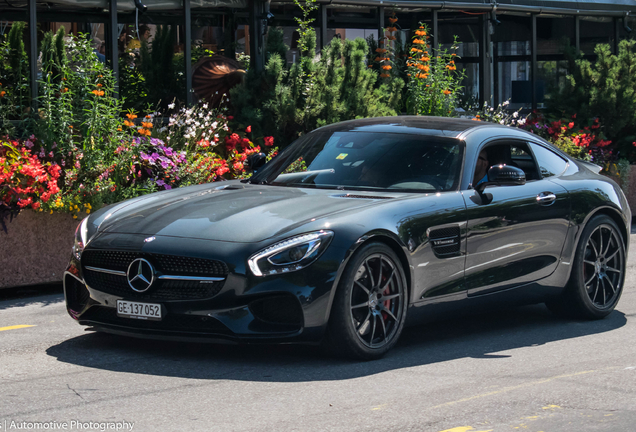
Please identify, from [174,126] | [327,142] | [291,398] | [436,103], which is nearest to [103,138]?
[174,126]

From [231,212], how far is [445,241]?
1.43 meters

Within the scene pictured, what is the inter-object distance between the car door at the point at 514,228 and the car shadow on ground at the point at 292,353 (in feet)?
1.35

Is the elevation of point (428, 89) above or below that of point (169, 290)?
above

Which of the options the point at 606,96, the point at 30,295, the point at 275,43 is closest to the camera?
the point at 30,295

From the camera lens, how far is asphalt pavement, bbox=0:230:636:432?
4.88m

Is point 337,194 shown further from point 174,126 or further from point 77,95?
point 174,126

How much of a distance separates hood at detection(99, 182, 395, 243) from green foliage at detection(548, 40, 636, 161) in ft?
39.9

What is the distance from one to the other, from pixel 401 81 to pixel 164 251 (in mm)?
10201

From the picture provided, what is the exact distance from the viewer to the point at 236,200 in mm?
6629

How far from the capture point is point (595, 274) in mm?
7961

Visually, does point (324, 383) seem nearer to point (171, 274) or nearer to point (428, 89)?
point (171, 274)

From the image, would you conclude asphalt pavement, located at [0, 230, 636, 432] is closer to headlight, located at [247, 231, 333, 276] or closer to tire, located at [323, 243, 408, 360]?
A: tire, located at [323, 243, 408, 360]

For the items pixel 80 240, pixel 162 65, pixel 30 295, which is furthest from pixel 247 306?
pixel 162 65

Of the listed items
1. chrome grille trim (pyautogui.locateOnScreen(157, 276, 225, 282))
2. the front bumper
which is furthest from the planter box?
chrome grille trim (pyautogui.locateOnScreen(157, 276, 225, 282))
